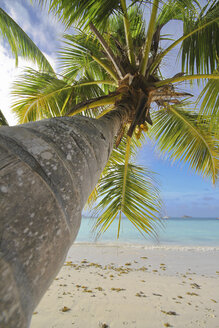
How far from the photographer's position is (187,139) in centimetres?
375

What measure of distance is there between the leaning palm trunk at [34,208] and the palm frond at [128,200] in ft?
7.57

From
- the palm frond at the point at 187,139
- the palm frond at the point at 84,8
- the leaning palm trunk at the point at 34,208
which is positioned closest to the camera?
the leaning palm trunk at the point at 34,208

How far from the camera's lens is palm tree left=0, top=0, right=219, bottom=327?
56 centimetres

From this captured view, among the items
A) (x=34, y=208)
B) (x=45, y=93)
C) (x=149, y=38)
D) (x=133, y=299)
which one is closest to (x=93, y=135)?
(x=34, y=208)

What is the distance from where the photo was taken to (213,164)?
12.1 feet

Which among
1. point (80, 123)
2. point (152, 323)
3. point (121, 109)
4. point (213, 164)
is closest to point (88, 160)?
point (80, 123)

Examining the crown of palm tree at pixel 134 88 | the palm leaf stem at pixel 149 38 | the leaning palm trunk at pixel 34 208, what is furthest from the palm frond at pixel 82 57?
the leaning palm trunk at pixel 34 208

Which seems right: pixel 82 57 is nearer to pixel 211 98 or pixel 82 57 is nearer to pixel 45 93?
pixel 45 93

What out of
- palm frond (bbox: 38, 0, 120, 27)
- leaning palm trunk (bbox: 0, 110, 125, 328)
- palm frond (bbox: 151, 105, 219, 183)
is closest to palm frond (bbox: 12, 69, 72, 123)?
palm frond (bbox: 38, 0, 120, 27)

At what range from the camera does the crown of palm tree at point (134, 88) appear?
223 cm

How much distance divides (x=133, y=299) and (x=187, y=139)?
3251mm

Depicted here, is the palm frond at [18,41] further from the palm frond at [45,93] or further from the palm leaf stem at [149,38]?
the palm leaf stem at [149,38]

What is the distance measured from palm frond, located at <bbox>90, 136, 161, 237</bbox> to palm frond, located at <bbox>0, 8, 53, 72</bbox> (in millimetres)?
2358

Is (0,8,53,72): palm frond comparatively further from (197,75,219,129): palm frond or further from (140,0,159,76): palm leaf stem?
(197,75,219,129): palm frond
